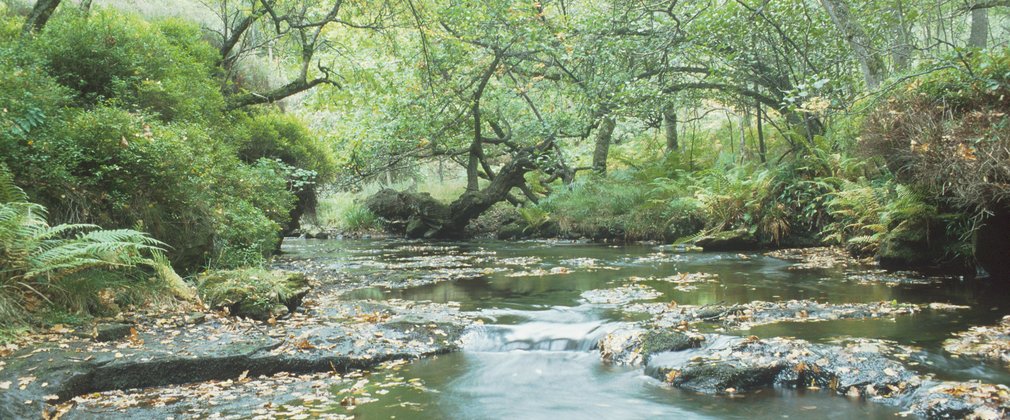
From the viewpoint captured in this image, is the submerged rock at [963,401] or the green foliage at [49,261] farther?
the green foliage at [49,261]

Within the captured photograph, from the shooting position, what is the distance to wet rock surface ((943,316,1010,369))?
183 inches

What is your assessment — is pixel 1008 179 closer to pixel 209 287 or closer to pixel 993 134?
pixel 993 134

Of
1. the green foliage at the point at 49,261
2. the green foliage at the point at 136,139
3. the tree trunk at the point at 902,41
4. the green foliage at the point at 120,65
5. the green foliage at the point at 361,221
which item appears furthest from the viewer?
the green foliage at the point at 361,221

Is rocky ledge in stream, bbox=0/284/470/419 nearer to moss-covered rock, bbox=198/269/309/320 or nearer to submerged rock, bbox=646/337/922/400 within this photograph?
moss-covered rock, bbox=198/269/309/320

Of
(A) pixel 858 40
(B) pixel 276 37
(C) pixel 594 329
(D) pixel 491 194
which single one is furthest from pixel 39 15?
(A) pixel 858 40

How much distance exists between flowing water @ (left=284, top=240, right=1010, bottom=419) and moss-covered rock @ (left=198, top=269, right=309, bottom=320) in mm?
1505

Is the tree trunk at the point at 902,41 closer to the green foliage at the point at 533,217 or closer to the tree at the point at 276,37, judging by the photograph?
the tree at the point at 276,37

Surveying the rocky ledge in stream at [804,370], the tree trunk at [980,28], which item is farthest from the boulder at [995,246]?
the tree trunk at [980,28]

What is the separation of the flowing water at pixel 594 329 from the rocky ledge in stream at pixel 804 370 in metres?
0.14

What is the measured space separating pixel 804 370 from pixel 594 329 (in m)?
2.10

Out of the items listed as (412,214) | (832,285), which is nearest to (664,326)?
(832,285)

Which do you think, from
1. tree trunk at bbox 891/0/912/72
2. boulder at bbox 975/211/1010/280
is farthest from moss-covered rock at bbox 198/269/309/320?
tree trunk at bbox 891/0/912/72

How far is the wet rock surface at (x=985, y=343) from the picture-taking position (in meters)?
4.64

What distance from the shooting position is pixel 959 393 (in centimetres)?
389
